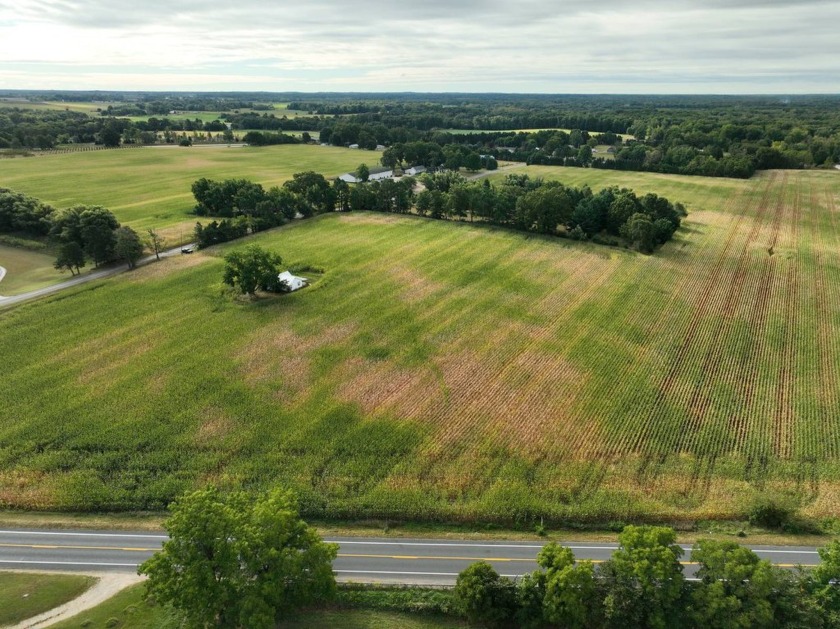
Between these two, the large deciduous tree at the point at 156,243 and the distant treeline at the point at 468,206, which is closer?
the large deciduous tree at the point at 156,243

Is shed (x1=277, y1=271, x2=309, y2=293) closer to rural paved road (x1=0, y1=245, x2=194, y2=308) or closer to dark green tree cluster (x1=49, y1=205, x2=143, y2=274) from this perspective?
dark green tree cluster (x1=49, y1=205, x2=143, y2=274)

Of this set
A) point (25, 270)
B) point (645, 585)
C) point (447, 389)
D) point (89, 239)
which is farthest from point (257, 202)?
point (645, 585)

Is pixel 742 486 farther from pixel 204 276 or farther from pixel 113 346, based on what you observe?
pixel 204 276

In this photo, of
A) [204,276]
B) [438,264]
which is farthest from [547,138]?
[204,276]

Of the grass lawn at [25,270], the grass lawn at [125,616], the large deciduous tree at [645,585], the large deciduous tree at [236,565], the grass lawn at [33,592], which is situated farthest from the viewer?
the grass lawn at [25,270]

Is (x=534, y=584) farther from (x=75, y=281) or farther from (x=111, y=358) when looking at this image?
(x=75, y=281)

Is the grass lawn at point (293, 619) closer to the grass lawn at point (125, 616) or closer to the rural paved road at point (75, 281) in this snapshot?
the grass lawn at point (125, 616)

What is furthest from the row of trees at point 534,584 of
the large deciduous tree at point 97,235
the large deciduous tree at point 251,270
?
the large deciduous tree at point 97,235
